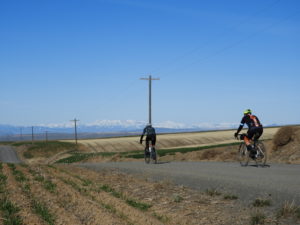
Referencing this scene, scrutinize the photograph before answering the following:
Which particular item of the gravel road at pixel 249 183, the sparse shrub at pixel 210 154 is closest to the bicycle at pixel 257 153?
the gravel road at pixel 249 183

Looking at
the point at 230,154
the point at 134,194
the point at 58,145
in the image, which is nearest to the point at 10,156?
the point at 58,145

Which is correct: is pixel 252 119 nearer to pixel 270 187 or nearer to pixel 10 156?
pixel 270 187

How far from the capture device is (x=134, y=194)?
1097cm

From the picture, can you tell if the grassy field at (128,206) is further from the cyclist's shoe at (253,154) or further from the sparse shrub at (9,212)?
the cyclist's shoe at (253,154)

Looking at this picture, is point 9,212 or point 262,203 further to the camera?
point 262,203

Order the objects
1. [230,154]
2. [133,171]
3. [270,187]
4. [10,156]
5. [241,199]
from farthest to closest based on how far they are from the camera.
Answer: [10,156]
[230,154]
[133,171]
[270,187]
[241,199]

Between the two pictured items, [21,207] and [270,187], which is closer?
[21,207]

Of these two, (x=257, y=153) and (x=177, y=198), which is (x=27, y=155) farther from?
(x=177, y=198)

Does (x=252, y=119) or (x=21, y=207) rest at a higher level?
(x=252, y=119)

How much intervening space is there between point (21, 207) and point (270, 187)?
624 centimetres

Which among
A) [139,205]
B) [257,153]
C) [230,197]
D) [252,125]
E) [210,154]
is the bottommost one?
[210,154]

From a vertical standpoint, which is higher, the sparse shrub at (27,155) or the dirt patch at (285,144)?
the dirt patch at (285,144)

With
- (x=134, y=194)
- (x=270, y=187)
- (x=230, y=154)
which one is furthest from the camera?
(x=230, y=154)

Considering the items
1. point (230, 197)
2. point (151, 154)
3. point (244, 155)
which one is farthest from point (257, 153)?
point (230, 197)
